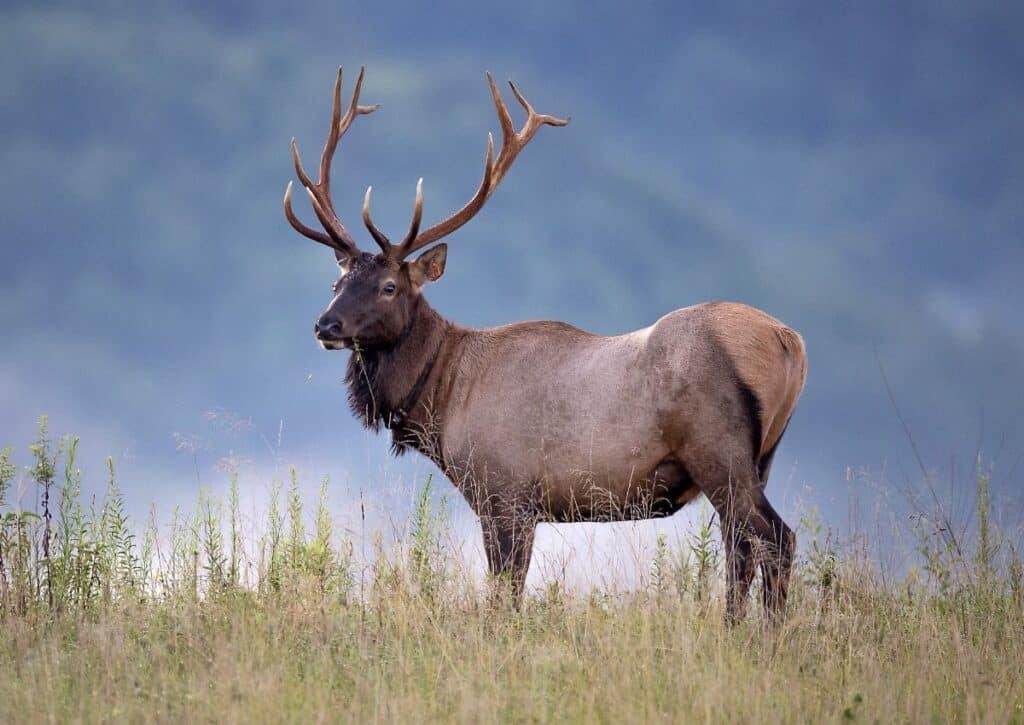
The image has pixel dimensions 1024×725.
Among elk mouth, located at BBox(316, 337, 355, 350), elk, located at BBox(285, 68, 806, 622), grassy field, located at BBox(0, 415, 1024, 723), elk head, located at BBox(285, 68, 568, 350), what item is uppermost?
elk head, located at BBox(285, 68, 568, 350)

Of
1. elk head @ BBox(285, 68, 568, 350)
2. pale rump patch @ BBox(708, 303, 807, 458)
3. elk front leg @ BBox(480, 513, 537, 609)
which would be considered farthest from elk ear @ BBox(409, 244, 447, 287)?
pale rump patch @ BBox(708, 303, 807, 458)

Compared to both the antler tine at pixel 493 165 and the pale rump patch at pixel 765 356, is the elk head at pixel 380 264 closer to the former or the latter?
the antler tine at pixel 493 165

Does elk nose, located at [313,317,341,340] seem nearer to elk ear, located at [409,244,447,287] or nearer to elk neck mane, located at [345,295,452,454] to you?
elk neck mane, located at [345,295,452,454]

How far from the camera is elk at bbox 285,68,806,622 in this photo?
7930mm

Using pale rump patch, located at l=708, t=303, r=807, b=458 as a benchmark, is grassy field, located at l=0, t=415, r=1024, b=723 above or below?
below

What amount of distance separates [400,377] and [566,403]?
1.52 meters

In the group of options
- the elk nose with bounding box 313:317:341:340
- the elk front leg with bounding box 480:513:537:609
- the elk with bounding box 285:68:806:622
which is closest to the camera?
the elk with bounding box 285:68:806:622

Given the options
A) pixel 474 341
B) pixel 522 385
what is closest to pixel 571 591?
pixel 522 385

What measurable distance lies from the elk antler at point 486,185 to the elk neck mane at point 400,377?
513mm

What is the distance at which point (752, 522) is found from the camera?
789cm

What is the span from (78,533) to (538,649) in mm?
3578

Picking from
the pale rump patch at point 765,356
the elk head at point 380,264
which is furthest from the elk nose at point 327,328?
the pale rump patch at point 765,356

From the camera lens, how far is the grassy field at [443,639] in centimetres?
577

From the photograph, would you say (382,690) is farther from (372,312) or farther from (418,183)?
(418,183)
